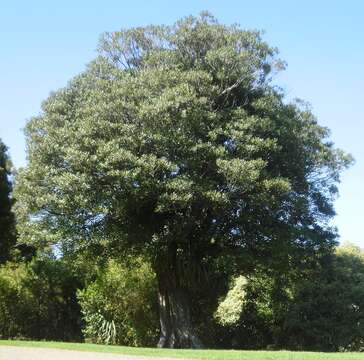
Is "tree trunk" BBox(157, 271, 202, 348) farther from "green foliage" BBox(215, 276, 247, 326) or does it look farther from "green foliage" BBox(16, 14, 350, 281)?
"green foliage" BBox(215, 276, 247, 326)

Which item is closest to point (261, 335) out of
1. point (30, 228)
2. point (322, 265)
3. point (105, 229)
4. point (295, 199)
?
point (322, 265)

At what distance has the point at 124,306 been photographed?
24750mm

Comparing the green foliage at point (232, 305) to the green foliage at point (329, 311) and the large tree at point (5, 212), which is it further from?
the large tree at point (5, 212)

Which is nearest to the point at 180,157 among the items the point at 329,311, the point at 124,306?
the point at 124,306

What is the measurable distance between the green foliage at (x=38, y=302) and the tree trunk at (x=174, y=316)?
7.39 meters

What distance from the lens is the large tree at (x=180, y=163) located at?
1878 centimetres

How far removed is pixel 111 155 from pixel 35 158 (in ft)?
14.0

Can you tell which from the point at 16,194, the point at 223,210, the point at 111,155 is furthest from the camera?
the point at 16,194

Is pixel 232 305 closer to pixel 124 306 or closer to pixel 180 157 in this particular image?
pixel 124 306

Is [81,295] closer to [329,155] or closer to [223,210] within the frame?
[223,210]

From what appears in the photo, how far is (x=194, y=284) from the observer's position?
22438 millimetres

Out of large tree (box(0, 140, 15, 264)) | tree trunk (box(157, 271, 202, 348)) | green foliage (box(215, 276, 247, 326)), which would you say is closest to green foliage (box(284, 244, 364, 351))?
green foliage (box(215, 276, 247, 326))

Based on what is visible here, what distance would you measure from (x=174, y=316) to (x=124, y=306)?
165 inches

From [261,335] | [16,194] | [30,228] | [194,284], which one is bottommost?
[261,335]
